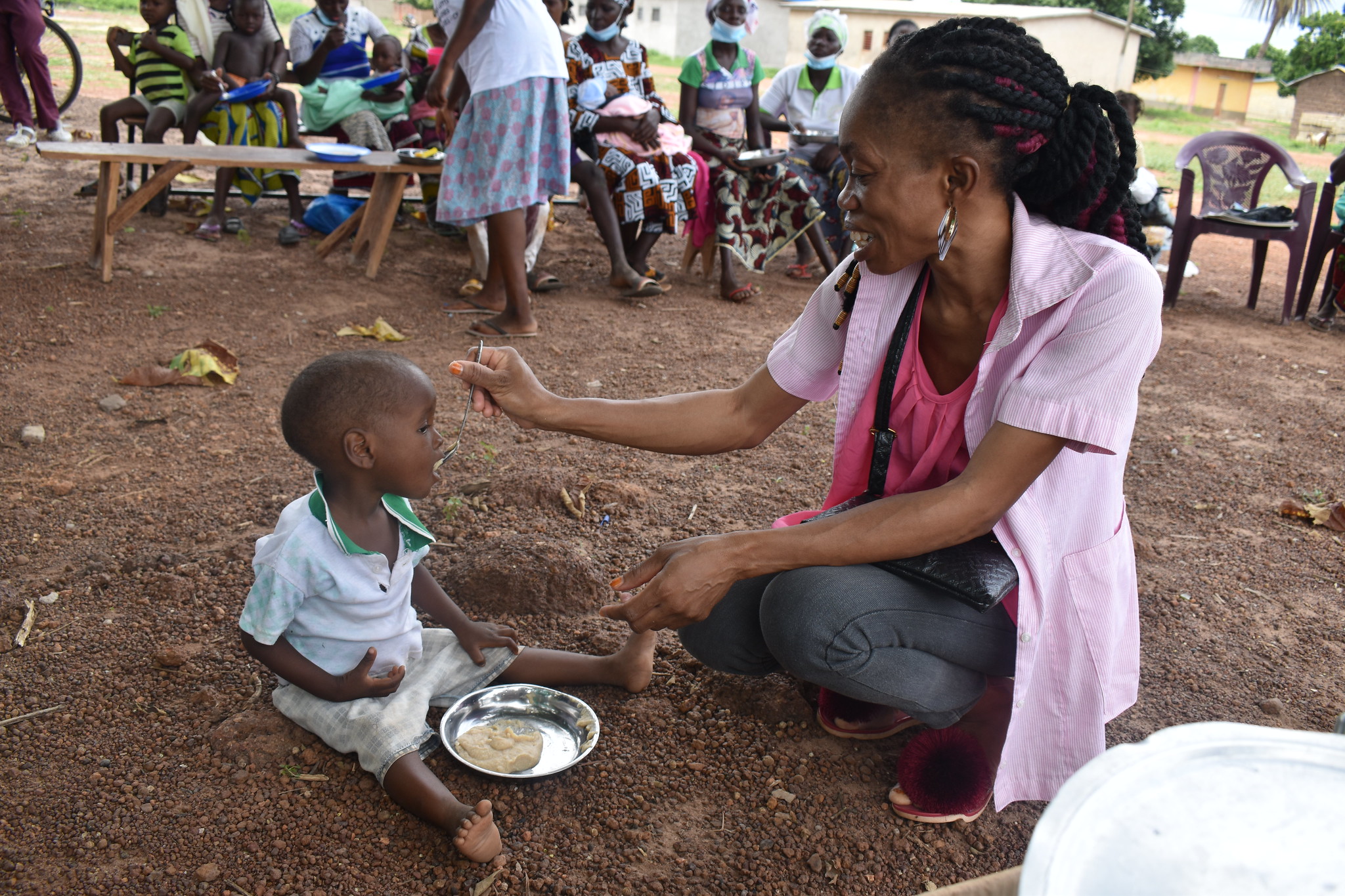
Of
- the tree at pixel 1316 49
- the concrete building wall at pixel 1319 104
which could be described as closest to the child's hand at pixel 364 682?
the concrete building wall at pixel 1319 104

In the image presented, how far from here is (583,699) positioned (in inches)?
86.3

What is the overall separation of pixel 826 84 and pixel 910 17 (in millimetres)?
19990

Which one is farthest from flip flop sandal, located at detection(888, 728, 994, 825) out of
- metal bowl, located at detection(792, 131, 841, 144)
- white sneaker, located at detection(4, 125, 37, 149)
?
white sneaker, located at detection(4, 125, 37, 149)

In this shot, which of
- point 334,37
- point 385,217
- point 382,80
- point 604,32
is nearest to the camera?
point 385,217

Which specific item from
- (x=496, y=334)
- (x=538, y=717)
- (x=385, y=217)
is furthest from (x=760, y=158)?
(x=538, y=717)

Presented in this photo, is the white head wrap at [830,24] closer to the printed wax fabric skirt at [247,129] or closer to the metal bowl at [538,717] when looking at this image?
the printed wax fabric skirt at [247,129]

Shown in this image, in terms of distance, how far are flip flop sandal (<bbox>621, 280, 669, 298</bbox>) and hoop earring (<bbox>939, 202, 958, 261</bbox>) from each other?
4.03m

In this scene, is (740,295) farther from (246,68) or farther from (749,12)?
(246,68)

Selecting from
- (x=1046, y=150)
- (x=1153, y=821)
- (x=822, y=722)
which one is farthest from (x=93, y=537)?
(x=1153, y=821)

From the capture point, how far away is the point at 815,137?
21.1 ft

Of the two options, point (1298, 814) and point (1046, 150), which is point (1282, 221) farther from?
point (1298, 814)

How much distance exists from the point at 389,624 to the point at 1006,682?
125 cm

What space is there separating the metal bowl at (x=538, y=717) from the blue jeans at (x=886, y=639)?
1.50ft

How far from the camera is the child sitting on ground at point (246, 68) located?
6.25 meters
